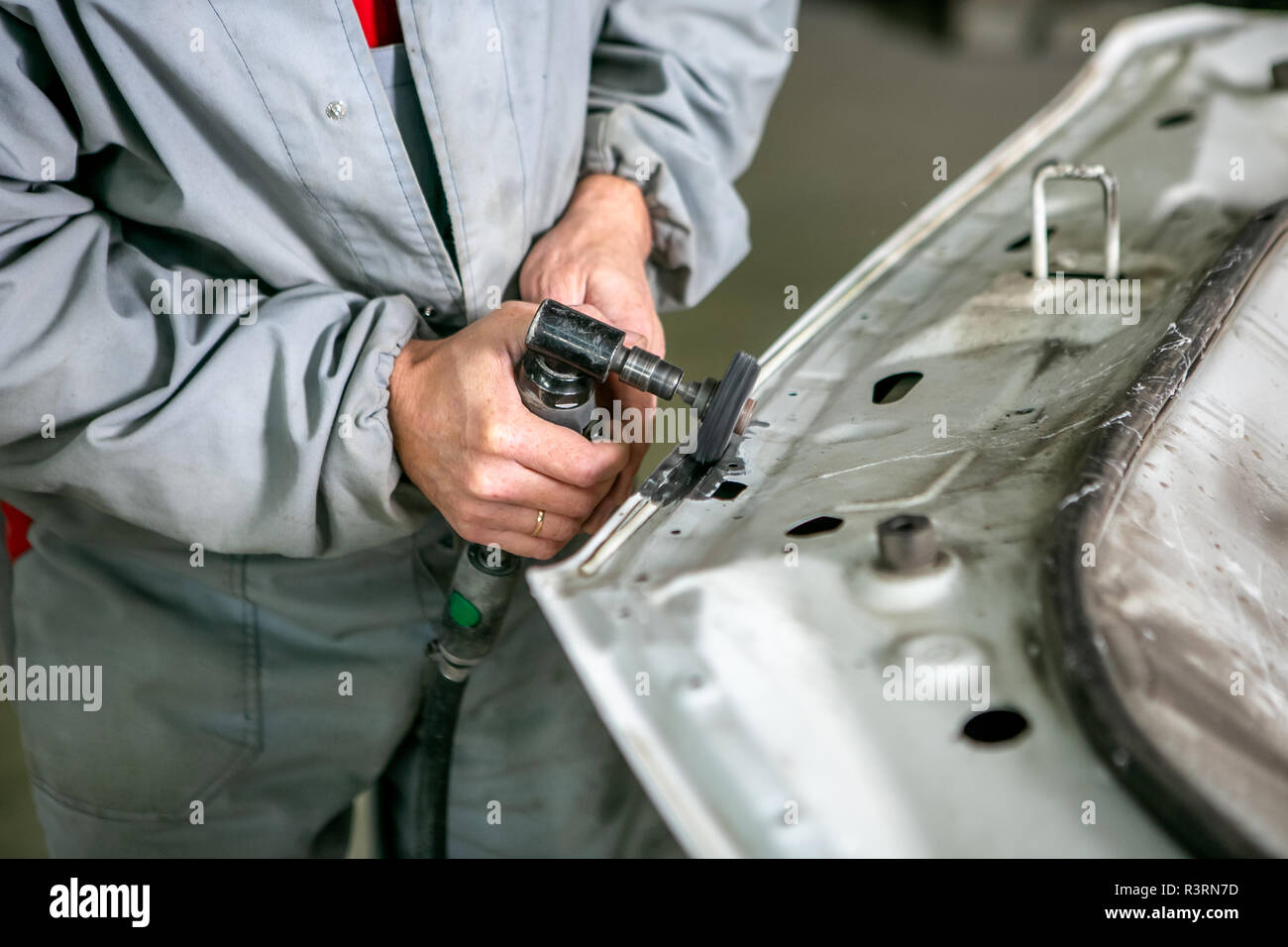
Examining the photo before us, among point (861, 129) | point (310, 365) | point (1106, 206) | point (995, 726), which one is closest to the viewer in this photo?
point (995, 726)

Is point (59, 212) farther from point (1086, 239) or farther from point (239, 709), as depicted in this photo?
point (1086, 239)

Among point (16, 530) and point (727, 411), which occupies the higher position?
point (727, 411)

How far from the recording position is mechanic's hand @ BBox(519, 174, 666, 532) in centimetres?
81

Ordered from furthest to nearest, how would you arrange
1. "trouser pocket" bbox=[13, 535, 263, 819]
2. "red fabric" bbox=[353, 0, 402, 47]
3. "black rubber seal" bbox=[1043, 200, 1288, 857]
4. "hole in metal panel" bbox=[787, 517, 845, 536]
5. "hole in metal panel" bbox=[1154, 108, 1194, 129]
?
"hole in metal panel" bbox=[1154, 108, 1194, 129] → "trouser pocket" bbox=[13, 535, 263, 819] → "red fabric" bbox=[353, 0, 402, 47] → "hole in metal panel" bbox=[787, 517, 845, 536] → "black rubber seal" bbox=[1043, 200, 1288, 857]

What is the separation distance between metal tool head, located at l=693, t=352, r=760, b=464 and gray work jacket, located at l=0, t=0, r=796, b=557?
0.23 meters

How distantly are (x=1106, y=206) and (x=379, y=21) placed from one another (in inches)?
23.6

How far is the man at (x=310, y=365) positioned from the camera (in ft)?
2.20

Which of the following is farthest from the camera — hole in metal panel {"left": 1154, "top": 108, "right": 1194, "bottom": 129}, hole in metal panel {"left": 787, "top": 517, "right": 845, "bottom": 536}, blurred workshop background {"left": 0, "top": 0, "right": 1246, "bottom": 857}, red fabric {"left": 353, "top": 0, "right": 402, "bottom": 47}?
blurred workshop background {"left": 0, "top": 0, "right": 1246, "bottom": 857}

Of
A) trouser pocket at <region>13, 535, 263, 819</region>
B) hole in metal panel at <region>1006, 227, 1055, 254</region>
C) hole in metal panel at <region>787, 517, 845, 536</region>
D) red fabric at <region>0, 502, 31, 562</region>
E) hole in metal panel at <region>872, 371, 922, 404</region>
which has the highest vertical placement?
hole in metal panel at <region>1006, 227, 1055, 254</region>

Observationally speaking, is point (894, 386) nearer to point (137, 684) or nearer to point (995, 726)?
point (995, 726)

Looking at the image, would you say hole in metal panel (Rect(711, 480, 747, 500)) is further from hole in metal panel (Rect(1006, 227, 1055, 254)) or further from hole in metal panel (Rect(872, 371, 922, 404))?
hole in metal panel (Rect(1006, 227, 1055, 254))

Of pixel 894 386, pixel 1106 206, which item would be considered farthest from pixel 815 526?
pixel 1106 206

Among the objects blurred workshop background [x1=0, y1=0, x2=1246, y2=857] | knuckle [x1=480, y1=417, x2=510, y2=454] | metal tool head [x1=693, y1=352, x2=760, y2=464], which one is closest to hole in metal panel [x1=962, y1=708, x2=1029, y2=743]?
metal tool head [x1=693, y1=352, x2=760, y2=464]

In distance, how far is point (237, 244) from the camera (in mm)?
726
